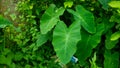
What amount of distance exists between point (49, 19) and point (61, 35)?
0.34 meters

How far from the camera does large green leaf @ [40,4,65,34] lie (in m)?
3.96

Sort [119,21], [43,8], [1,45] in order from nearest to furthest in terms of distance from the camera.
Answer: [119,21] < [1,45] < [43,8]

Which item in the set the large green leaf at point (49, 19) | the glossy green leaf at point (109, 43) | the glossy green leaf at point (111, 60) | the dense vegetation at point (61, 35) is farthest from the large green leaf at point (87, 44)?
the large green leaf at point (49, 19)

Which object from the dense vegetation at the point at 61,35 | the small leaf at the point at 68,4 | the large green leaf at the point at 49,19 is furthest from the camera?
the small leaf at the point at 68,4

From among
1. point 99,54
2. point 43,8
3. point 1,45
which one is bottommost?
point 99,54

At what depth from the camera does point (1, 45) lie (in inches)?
170

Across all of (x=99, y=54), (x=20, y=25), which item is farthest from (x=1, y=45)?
(x=99, y=54)

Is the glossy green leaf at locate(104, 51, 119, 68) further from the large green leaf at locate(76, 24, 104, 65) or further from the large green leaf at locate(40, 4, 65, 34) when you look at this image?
the large green leaf at locate(40, 4, 65, 34)

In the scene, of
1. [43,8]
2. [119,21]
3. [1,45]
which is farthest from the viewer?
[43,8]

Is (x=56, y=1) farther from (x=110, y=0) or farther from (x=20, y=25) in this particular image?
(x=110, y=0)

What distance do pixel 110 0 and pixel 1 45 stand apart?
1551 mm

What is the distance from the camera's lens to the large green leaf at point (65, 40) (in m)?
3.62

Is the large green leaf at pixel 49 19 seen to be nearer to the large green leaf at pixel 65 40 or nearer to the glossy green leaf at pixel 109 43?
the large green leaf at pixel 65 40

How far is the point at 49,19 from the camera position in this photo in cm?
406
